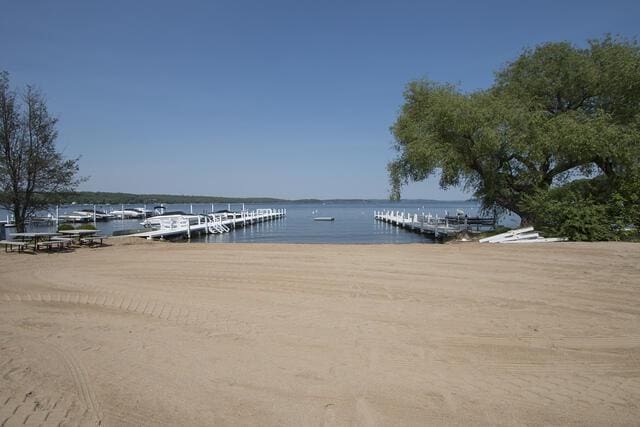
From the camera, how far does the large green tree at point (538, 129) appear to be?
1692cm

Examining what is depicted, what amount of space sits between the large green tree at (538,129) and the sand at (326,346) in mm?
8760

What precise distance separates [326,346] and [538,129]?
1663 cm

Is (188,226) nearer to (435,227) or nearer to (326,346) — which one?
(435,227)

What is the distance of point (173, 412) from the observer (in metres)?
3.73

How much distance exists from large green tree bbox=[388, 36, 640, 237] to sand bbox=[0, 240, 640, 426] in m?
8.76

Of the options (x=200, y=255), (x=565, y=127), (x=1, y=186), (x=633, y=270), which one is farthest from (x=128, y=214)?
(x=633, y=270)

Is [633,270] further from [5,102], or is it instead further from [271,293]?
[5,102]

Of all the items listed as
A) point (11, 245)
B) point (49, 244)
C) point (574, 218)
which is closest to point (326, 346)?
point (574, 218)

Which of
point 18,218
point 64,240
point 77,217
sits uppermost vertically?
point 18,218

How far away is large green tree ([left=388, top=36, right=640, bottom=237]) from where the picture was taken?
55.5 ft

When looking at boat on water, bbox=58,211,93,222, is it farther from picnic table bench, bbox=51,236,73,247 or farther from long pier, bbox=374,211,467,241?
long pier, bbox=374,211,467,241

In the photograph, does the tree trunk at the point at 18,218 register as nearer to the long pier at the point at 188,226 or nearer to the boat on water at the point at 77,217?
the long pier at the point at 188,226

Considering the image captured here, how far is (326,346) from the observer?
528cm

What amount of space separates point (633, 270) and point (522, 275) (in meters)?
2.54
